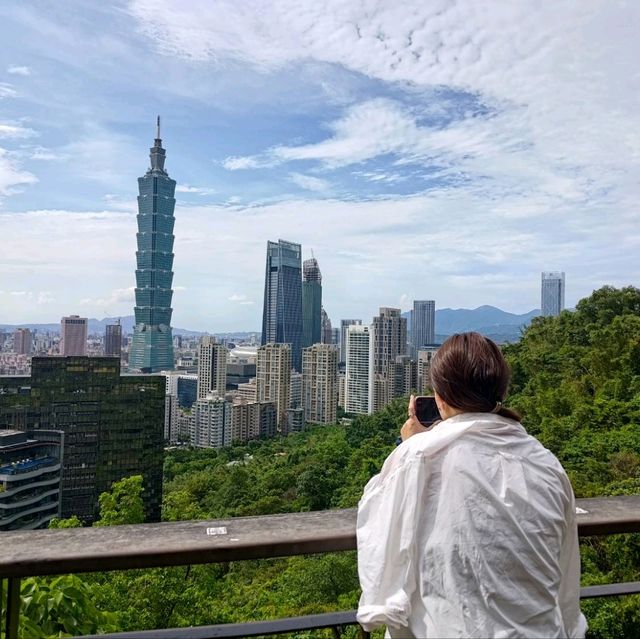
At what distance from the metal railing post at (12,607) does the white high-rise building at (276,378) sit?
41095 millimetres

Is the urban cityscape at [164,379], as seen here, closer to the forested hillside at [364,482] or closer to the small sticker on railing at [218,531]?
the small sticker on railing at [218,531]

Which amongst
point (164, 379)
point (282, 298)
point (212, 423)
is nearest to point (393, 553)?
point (164, 379)

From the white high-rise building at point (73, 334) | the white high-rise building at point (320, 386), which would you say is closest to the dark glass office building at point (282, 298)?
the white high-rise building at point (320, 386)

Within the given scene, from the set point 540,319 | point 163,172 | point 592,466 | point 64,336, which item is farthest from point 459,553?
point 163,172

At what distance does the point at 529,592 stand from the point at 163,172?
282ft

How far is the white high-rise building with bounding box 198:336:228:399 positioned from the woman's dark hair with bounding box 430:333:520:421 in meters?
49.1

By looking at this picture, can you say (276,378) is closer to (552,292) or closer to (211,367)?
(211,367)

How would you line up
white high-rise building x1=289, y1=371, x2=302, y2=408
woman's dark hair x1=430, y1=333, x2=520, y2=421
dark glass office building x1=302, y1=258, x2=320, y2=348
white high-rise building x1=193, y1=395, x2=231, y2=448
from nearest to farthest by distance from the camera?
→ 1. woman's dark hair x1=430, y1=333, x2=520, y2=421
2. white high-rise building x1=193, y1=395, x2=231, y2=448
3. white high-rise building x1=289, y1=371, x2=302, y2=408
4. dark glass office building x1=302, y1=258, x2=320, y2=348

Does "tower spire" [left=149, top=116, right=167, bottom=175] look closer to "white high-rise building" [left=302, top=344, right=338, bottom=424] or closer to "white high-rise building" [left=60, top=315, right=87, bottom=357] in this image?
"white high-rise building" [left=60, top=315, right=87, bottom=357]

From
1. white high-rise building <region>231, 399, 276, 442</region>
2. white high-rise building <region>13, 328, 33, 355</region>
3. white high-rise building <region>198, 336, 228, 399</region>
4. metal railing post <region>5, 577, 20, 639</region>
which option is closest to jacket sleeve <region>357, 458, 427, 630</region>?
metal railing post <region>5, 577, 20, 639</region>

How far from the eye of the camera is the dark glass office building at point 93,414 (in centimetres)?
2283

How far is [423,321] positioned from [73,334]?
3619 cm

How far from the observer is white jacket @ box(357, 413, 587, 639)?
0.71 meters

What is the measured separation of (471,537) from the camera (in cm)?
71
